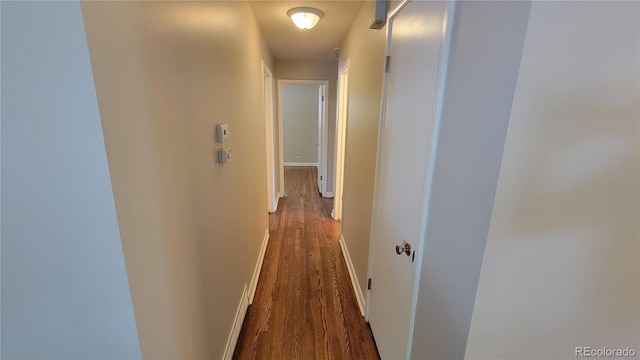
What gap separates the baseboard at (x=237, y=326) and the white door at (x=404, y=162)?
3.01 feet

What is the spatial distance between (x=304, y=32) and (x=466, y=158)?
254 cm

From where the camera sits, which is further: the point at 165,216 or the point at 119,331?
the point at 165,216

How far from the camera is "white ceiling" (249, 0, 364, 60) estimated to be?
81.4 inches

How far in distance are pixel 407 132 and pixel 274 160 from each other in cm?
306

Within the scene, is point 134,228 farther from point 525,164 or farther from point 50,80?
point 525,164

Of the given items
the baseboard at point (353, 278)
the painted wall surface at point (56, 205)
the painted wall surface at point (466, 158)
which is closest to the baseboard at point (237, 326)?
the baseboard at point (353, 278)

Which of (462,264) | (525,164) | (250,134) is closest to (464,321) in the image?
(462,264)

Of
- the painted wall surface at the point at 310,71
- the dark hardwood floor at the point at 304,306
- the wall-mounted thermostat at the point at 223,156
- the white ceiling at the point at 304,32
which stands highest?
the white ceiling at the point at 304,32

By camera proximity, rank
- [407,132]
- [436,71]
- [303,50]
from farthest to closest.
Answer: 1. [303,50]
2. [407,132]
3. [436,71]

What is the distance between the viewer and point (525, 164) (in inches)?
25.3

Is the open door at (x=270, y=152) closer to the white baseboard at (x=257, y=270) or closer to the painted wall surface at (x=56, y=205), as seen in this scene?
the white baseboard at (x=257, y=270)

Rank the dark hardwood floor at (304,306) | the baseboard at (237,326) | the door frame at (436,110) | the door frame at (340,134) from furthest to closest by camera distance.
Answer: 1. the door frame at (340,134)
2. the dark hardwood floor at (304,306)
3. the baseboard at (237,326)
4. the door frame at (436,110)

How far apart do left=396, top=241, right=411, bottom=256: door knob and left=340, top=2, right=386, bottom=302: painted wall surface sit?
619mm

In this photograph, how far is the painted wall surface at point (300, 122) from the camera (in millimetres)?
6688
